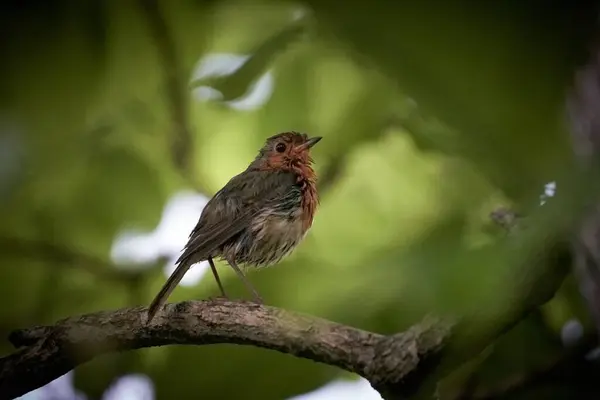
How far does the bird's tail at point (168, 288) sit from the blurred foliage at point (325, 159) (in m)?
0.02

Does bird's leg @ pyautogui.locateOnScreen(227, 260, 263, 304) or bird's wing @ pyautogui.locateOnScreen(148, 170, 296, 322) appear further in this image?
bird's wing @ pyautogui.locateOnScreen(148, 170, 296, 322)

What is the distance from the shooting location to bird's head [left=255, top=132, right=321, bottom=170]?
0.80 metres

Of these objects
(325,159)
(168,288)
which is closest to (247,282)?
(168,288)

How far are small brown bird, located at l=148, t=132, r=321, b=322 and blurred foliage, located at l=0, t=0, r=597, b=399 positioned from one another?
0.03 meters

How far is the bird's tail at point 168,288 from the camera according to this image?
69 centimetres

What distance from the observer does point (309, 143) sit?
32.0 inches

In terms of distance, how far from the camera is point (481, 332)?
11.2 inches

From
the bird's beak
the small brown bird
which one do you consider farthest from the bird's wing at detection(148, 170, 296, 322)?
the bird's beak

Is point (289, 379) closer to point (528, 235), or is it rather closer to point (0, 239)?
point (0, 239)

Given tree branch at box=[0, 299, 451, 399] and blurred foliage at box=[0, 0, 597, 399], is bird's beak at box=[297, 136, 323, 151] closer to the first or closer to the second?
blurred foliage at box=[0, 0, 597, 399]

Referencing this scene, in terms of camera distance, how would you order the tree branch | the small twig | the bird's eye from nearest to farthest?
the small twig → the tree branch → the bird's eye

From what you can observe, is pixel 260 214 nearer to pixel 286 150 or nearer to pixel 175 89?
pixel 286 150

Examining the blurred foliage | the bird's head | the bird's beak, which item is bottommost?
the blurred foliage

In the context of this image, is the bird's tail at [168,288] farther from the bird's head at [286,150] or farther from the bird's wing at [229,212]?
the bird's head at [286,150]
